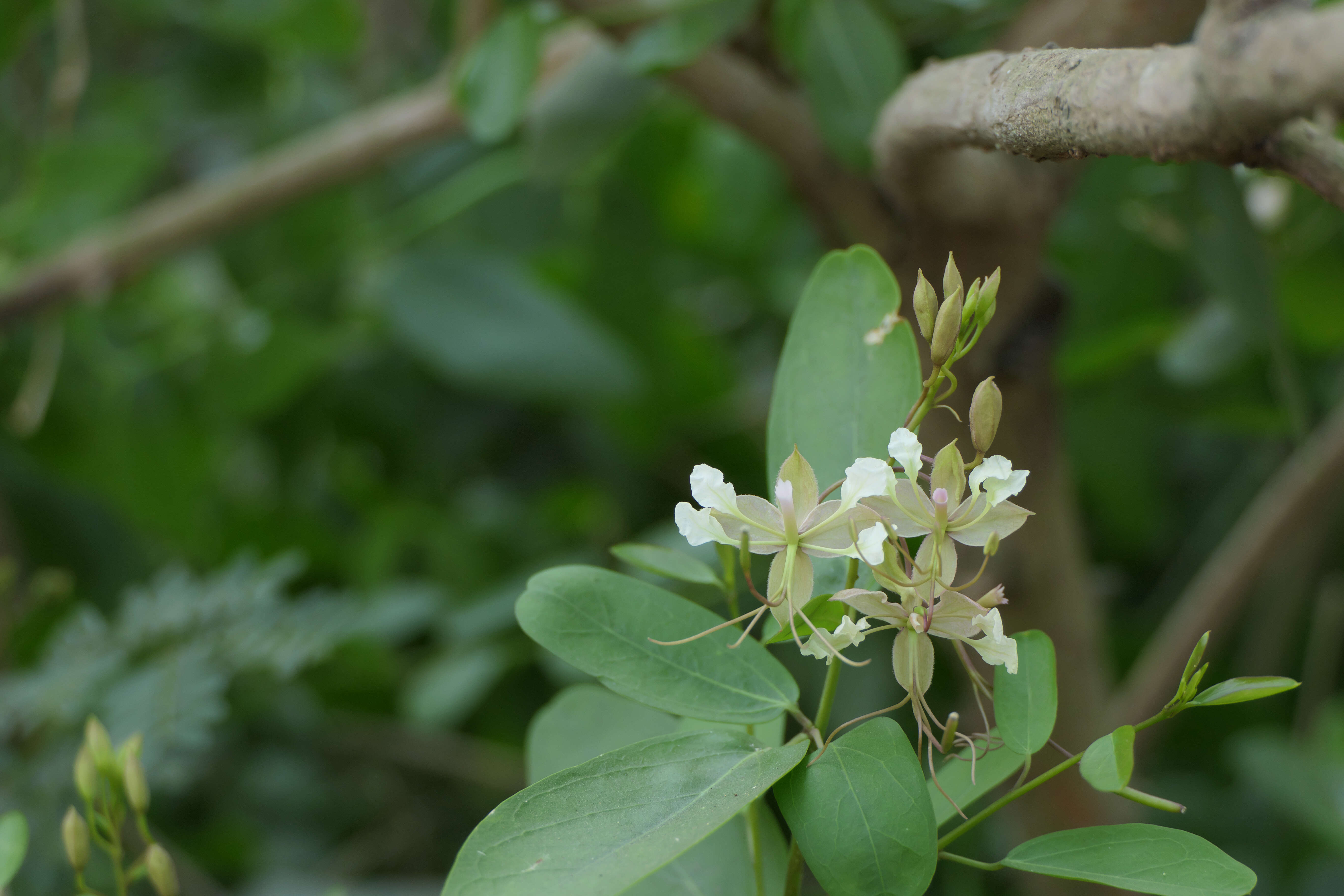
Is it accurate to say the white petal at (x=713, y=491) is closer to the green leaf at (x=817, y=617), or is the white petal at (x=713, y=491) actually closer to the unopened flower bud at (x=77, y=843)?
the green leaf at (x=817, y=617)

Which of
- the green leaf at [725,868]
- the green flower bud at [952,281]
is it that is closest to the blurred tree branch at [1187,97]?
the green flower bud at [952,281]

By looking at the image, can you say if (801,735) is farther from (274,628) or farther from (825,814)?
(274,628)

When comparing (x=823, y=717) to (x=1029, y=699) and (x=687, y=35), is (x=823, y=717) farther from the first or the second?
(x=687, y=35)

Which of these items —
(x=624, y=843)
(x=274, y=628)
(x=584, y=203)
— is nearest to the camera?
(x=624, y=843)

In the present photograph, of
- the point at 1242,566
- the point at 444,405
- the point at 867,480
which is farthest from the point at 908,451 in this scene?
the point at 444,405

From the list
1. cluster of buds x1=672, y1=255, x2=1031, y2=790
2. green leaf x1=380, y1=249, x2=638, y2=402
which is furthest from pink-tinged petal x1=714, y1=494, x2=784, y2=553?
green leaf x1=380, y1=249, x2=638, y2=402

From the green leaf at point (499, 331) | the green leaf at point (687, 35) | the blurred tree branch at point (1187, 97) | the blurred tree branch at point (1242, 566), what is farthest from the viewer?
the green leaf at point (499, 331)

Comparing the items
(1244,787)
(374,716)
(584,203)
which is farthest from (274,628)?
(1244,787)
